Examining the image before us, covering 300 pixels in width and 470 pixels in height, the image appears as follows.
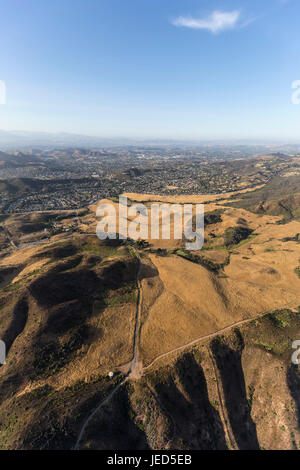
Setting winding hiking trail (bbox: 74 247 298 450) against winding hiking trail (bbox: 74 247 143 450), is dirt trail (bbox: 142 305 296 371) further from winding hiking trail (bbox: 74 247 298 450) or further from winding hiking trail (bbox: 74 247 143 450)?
winding hiking trail (bbox: 74 247 143 450)

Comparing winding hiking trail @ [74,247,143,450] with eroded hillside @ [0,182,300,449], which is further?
eroded hillside @ [0,182,300,449]

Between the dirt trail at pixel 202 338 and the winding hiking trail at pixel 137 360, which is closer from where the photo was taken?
the winding hiking trail at pixel 137 360

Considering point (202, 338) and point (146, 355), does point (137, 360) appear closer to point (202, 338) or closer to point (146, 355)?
point (146, 355)

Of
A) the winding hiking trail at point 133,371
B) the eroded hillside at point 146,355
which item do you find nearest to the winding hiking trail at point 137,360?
the winding hiking trail at point 133,371

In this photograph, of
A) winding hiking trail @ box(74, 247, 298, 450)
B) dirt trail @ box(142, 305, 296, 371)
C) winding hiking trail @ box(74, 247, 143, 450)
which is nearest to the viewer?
winding hiking trail @ box(74, 247, 143, 450)

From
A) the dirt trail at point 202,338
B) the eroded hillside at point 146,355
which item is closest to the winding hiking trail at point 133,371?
the eroded hillside at point 146,355

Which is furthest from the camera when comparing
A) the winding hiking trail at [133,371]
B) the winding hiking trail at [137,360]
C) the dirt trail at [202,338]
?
the dirt trail at [202,338]

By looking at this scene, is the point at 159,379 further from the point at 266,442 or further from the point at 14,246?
the point at 14,246

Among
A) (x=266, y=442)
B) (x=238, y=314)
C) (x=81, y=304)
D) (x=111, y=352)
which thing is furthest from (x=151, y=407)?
(x=238, y=314)

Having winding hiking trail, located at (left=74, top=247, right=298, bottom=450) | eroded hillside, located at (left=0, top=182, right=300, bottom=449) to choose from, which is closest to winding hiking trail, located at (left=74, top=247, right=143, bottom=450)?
winding hiking trail, located at (left=74, top=247, right=298, bottom=450)

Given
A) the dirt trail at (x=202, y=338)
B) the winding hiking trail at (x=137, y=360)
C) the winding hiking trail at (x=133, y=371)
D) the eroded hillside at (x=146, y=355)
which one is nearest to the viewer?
the winding hiking trail at (x=133, y=371)

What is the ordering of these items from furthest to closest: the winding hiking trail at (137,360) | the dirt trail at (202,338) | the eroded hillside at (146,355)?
the dirt trail at (202,338) → the eroded hillside at (146,355) → the winding hiking trail at (137,360)

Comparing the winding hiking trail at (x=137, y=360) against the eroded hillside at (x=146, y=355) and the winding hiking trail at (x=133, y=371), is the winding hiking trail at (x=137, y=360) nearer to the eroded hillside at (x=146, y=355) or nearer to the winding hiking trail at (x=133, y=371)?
the winding hiking trail at (x=133, y=371)
